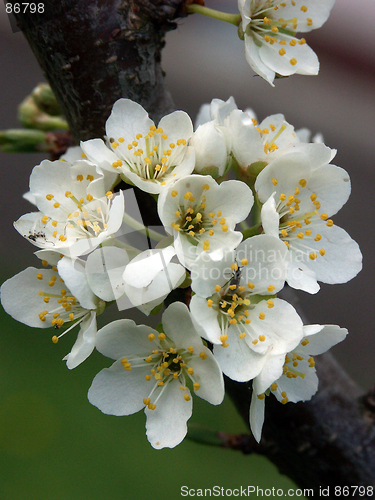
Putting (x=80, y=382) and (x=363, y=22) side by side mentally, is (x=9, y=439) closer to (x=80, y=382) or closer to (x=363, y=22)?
(x=80, y=382)

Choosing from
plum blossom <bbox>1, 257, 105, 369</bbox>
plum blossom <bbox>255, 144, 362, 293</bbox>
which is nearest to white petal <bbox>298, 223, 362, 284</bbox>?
plum blossom <bbox>255, 144, 362, 293</bbox>

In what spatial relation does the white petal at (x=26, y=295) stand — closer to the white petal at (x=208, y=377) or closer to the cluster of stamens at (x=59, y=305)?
the cluster of stamens at (x=59, y=305)

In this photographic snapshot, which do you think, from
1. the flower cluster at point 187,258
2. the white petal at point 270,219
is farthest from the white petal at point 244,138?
the white petal at point 270,219

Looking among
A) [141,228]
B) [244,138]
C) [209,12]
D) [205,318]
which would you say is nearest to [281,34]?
[209,12]

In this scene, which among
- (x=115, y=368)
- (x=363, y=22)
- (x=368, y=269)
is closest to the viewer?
(x=115, y=368)

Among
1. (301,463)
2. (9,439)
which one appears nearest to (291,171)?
(301,463)

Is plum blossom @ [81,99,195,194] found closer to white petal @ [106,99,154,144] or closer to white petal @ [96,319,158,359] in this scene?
white petal @ [106,99,154,144]

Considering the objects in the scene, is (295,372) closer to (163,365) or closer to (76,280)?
(163,365)
